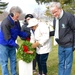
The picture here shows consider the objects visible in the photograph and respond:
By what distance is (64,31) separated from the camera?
19.6ft

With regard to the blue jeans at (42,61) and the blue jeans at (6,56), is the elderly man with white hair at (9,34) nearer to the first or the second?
the blue jeans at (6,56)

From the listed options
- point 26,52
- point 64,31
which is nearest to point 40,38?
point 26,52

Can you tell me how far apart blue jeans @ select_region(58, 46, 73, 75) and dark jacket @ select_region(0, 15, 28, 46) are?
1.13 m

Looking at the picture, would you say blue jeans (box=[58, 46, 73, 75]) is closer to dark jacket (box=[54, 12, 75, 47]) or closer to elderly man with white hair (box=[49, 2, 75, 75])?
elderly man with white hair (box=[49, 2, 75, 75])

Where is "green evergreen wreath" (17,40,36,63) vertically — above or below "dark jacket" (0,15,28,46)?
below

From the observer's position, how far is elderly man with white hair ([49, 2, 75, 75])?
5867mm

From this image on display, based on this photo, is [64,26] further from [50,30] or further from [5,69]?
[5,69]

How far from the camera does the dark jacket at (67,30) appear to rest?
591 centimetres

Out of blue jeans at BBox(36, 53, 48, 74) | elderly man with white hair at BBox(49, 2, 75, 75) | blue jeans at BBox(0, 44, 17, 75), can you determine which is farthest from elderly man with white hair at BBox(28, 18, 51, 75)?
blue jeans at BBox(0, 44, 17, 75)

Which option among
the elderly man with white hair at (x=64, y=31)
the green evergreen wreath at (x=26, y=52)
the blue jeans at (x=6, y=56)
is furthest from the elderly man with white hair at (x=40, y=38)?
the blue jeans at (x=6, y=56)

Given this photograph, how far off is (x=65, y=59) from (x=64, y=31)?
2.26 feet

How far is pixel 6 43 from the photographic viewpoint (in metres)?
6.55

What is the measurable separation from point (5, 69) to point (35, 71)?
128cm

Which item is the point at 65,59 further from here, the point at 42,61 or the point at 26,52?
the point at 26,52
